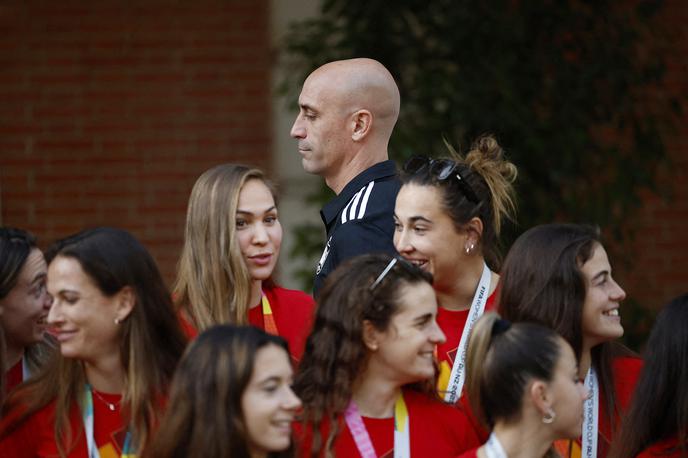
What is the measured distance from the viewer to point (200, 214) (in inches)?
181

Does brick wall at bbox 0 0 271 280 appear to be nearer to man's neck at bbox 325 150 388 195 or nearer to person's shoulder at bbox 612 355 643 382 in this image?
man's neck at bbox 325 150 388 195

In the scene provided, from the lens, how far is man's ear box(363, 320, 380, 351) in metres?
4.02

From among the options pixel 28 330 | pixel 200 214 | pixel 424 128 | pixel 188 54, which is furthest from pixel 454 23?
pixel 28 330

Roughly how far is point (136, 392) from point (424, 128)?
3.23 meters

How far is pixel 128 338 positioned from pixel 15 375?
Result: 0.88 meters

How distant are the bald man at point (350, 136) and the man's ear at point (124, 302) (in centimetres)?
105

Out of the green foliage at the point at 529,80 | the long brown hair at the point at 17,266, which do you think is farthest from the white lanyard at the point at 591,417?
the green foliage at the point at 529,80

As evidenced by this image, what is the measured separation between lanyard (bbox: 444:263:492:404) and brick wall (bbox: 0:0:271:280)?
317 cm

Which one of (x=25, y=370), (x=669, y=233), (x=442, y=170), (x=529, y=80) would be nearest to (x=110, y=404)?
(x=25, y=370)

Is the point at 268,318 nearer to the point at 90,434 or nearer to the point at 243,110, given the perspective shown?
the point at 90,434

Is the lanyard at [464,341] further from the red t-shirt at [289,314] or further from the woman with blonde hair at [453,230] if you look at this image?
the red t-shirt at [289,314]

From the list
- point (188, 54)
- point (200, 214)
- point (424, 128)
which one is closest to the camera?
point (200, 214)

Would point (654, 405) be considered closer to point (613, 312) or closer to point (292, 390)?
point (613, 312)

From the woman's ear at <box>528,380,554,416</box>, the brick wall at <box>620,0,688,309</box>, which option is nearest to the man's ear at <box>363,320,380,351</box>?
the woman's ear at <box>528,380,554,416</box>
